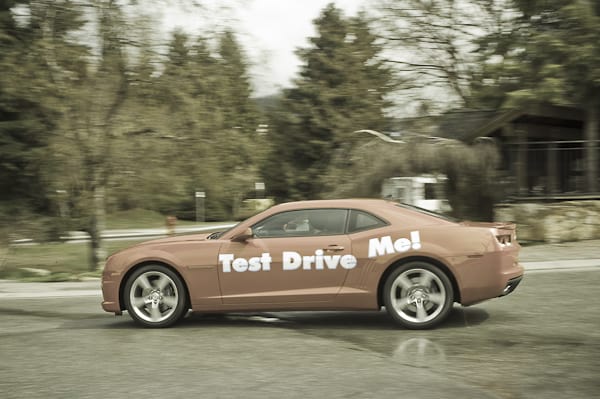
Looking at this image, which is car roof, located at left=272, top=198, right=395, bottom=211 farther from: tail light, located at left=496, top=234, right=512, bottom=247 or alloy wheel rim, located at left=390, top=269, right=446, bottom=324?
tail light, located at left=496, top=234, right=512, bottom=247

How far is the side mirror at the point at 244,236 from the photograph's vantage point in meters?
8.50

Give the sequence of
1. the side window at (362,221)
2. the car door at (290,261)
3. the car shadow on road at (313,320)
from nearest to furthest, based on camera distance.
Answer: the car door at (290,261)
the side window at (362,221)
the car shadow on road at (313,320)

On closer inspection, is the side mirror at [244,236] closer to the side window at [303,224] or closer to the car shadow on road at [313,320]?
the side window at [303,224]

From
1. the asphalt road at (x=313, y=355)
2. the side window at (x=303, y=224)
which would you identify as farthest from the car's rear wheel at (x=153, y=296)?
the side window at (x=303, y=224)

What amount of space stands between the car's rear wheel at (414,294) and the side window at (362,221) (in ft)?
1.90

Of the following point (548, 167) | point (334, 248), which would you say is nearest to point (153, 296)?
point (334, 248)

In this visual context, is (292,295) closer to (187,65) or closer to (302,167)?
(187,65)

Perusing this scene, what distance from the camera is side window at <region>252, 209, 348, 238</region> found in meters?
8.50

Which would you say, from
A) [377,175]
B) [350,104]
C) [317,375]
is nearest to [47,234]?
[377,175]

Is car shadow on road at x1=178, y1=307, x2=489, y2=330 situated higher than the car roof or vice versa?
the car roof

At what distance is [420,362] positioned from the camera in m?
6.62

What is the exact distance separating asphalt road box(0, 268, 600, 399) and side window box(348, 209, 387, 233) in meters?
1.10

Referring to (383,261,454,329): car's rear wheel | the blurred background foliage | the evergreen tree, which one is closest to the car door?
(383,261,454,329): car's rear wheel

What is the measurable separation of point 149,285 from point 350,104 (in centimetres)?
4039
